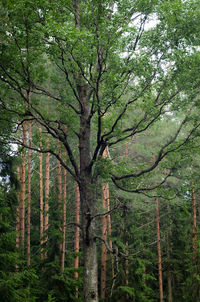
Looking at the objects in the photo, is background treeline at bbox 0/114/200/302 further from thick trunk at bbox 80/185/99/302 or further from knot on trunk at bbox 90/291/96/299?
knot on trunk at bbox 90/291/96/299

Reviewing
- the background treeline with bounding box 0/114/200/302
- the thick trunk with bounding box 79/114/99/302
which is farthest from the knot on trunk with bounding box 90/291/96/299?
the background treeline with bounding box 0/114/200/302

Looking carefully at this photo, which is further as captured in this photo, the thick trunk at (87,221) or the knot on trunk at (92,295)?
the thick trunk at (87,221)

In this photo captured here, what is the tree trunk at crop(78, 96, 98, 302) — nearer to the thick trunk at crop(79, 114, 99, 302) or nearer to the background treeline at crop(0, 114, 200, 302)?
the thick trunk at crop(79, 114, 99, 302)

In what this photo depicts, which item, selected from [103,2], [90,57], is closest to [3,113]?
[90,57]

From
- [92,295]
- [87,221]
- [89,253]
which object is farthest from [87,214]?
[92,295]

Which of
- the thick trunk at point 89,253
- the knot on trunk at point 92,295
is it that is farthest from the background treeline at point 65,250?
the knot on trunk at point 92,295

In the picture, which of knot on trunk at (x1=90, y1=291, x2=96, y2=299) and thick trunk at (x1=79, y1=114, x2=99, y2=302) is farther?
thick trunk at (x1=79, y1=114, x2=99, y2=302)

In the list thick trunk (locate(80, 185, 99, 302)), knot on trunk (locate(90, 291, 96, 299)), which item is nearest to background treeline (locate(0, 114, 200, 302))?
thick trunk (locate(80, 185, 99, 302))

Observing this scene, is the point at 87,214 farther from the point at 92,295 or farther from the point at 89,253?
the point at 92,295

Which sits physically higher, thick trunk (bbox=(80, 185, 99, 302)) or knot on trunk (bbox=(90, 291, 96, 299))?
thick trunk (bbox=(80, 185, 99, 302))

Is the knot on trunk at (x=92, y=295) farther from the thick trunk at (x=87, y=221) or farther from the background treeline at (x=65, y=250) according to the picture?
the background treeline at (x=65, y=250)

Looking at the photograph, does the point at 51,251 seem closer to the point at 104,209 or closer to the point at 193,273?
the point at 104,209

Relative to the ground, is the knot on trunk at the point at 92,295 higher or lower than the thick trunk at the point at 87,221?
lower

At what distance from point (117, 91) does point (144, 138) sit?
444 inches
